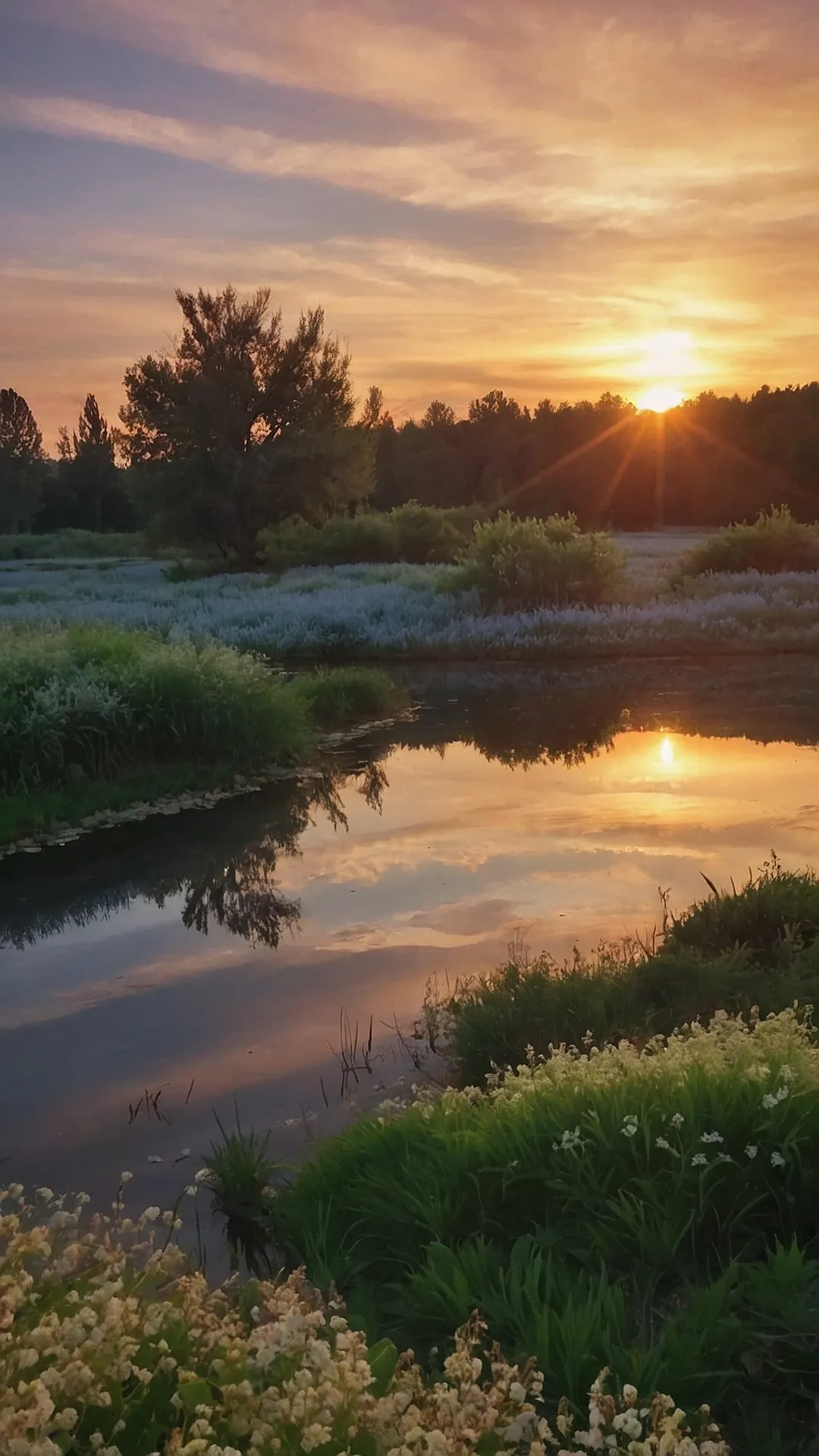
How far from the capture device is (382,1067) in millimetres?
5820

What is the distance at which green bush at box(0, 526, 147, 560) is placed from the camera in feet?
201

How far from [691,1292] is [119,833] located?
7.87 m

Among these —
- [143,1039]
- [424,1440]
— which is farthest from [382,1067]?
[424,1440]

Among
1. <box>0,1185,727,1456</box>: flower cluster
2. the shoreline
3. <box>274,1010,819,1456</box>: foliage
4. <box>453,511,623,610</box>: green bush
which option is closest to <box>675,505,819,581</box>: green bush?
<box>453,511,623,610</box>: green bush

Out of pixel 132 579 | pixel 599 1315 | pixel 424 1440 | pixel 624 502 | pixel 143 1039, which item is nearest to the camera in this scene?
pixel 424 1440

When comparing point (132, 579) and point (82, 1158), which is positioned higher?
point (132, 579)

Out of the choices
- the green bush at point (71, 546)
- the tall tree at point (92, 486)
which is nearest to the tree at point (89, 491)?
the tall tree at point (92, 486)

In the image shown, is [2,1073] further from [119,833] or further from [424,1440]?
[119,833]

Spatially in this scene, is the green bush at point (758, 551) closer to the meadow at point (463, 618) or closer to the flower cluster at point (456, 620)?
the meadow at point (463, 618)

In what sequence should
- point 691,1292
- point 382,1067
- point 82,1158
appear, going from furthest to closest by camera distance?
point 382,1067, point 82,1158, point 691,1292

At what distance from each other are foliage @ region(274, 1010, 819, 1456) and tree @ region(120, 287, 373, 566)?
1435 inches

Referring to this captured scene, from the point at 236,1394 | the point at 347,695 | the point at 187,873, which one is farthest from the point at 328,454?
the point at 236,1394

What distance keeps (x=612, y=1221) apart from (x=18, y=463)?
83346mm

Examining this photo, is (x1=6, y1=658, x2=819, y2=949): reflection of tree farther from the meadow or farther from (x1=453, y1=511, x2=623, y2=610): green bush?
(x1=453, y1=511, x2=623, y2=610): green bush
